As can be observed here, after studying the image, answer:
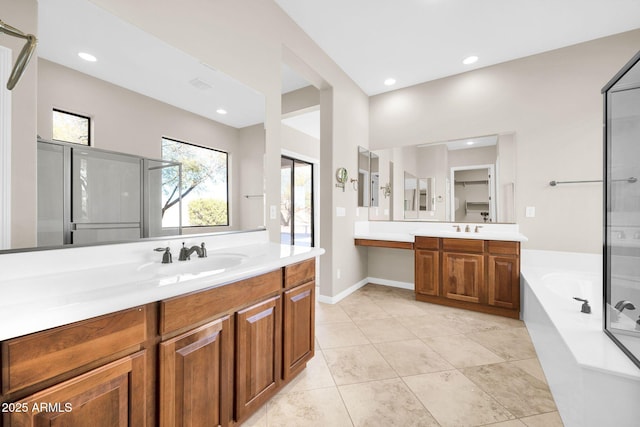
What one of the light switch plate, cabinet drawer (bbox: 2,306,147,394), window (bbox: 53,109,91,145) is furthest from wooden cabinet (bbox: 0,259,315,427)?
the light switch plate

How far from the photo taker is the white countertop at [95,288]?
636 millimetres

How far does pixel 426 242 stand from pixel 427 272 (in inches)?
14.4

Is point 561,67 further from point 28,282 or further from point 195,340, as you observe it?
point 28,282

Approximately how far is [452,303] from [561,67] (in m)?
2.90

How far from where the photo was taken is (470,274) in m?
2.86

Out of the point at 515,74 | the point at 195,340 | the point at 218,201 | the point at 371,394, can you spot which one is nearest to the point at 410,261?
the point at 371,394

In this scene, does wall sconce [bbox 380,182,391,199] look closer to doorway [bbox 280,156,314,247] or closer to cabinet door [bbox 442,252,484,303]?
cabinet door [bbox 442,252,484,303]

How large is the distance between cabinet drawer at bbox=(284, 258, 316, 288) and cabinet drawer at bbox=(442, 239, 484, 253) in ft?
6.33

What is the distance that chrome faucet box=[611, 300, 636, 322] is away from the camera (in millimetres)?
1234

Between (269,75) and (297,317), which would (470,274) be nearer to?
(297,317)

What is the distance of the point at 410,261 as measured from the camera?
3.69 meters

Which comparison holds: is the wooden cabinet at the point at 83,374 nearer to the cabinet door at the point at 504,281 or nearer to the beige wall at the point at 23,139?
the beige wall at the point at 23,139

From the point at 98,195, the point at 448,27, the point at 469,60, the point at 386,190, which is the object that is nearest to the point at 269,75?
the point at 98,195

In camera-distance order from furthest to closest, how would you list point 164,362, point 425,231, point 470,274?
point 425,231 → point 470,274 → point 164,362
